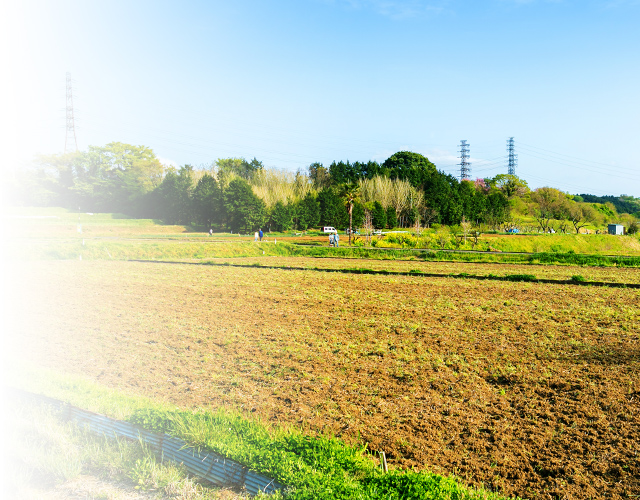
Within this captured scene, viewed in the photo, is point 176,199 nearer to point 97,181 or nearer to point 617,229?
point 97,181

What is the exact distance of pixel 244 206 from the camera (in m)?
65.2

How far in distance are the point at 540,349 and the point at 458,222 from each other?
7506cm

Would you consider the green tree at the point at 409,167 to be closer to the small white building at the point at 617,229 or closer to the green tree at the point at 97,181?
the small white building at the point at 617,229

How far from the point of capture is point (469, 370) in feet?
24.0

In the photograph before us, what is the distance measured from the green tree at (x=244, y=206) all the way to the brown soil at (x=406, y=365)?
4970 centimetres

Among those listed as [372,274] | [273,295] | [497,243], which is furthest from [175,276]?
[497,243]

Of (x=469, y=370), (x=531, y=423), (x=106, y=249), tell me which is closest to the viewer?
(x=531, y=423)

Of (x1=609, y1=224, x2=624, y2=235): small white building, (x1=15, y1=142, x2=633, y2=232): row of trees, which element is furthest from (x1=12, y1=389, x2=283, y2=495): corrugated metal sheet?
(x1=609, y1=224, x2=624, y2=235): small white building

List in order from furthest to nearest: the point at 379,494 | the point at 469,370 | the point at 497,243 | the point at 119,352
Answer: the point at 497,243
the point at 119,352
the point at 469,370
the point at 379,494

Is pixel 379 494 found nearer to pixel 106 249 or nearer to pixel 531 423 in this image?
pixel 531 423

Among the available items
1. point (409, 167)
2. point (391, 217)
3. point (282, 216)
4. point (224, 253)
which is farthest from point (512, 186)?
point (224, 253)

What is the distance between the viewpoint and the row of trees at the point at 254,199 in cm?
6775

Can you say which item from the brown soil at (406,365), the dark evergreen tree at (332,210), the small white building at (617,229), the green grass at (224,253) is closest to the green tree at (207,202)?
the dark evergreen tree at (332,210)

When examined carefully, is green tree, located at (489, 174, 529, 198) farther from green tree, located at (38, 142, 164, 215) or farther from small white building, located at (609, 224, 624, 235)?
green tree, located at (38, 142, 164, 215)
